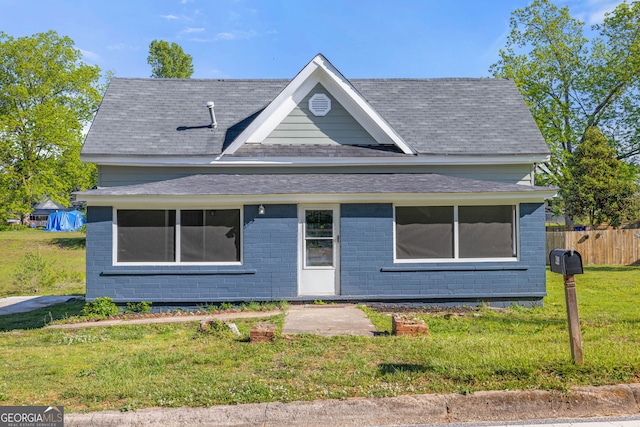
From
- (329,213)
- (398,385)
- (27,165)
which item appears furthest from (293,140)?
(27,165)

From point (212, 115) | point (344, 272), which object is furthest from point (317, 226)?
point (212, 115)

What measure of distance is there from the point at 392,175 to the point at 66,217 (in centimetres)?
4647

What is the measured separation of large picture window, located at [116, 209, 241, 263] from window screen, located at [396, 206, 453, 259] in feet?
11.8

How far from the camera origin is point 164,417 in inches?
184

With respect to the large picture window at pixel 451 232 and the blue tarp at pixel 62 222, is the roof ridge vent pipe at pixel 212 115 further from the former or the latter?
the blue tarp at pixel 62 222

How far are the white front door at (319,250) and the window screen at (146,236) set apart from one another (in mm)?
2840

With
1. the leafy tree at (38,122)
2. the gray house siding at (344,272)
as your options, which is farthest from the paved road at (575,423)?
the leafy tree at (38,122)

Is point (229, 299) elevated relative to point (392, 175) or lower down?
lower down

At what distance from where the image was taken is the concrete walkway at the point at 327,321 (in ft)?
26.8

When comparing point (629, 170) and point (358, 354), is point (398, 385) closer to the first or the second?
point (358, 354)

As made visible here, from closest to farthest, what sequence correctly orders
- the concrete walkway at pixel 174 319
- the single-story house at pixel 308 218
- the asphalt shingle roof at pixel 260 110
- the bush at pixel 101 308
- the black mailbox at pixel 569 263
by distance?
1. the black mailbox at pixel 569 263
2. the concrete walkway at pixel 174 319
3. the bush at pixel 101 308
4. the single-story house at pixel 308 218
5. the asphalt shingle roof at pixel 260 110

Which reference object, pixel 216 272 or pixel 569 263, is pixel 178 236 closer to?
pixel 216 272

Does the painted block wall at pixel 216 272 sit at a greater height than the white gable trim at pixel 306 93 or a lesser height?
lesser

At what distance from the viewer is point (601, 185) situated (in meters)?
24.3
